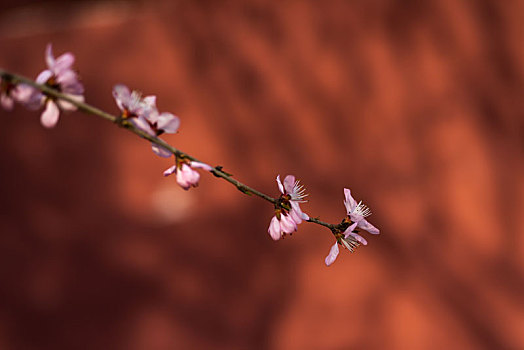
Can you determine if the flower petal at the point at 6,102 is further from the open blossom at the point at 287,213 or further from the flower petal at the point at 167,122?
the open blossom at the point at 287,213

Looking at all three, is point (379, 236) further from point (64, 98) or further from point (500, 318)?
point (64, 98)

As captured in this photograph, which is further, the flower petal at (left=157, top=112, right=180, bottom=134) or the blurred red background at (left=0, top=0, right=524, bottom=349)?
the blurred red background at (left=0, top=0, right=524, bottom=349)

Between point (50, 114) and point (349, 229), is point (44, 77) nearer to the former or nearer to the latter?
point (50, 114)

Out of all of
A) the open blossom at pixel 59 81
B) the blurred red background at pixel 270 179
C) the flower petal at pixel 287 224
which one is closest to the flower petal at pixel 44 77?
the open blossom at pixel 59 81

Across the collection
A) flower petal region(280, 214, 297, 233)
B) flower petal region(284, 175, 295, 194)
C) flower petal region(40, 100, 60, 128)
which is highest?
flower petal region(284, 175, 295, 194)

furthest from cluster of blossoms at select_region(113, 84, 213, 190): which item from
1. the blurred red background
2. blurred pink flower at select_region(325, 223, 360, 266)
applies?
the blurred red background

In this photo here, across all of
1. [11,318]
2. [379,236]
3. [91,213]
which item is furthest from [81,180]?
[379,236]

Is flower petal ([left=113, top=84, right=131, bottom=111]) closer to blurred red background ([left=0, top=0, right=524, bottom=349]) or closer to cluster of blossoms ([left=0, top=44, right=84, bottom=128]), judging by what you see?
cluster of blossoms ([left=0, top=44, right=84, bottom=128])

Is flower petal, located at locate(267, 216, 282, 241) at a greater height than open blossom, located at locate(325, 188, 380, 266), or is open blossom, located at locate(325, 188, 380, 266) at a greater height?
open blossom, located at locate(325, 188, 380, 266)
